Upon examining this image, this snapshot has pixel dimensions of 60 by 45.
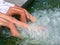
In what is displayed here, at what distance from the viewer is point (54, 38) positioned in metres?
4.77

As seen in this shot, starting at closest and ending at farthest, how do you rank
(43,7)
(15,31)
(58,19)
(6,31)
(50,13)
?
(15,31) → (6,31) → (58,19) → (50,13) → (43,7)

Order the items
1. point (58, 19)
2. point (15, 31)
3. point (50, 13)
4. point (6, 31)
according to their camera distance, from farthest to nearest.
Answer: point (50, 13) < point (58, 19) < point (6, 31) < point (15, 31)

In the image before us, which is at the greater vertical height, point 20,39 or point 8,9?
point 8,9

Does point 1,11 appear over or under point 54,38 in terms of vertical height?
over

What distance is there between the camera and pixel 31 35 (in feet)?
16.0

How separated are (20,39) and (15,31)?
21 cm

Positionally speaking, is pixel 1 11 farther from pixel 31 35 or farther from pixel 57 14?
pixel 57 14

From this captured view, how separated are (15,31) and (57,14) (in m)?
1.39

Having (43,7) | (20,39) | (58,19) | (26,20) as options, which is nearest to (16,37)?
(20,39)

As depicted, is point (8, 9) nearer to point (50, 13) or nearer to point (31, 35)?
point (31, 35)

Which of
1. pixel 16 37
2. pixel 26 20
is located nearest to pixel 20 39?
pixel 16 37

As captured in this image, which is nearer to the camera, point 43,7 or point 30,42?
point 30,42

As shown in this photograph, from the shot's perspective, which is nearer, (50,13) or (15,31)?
(15,31)

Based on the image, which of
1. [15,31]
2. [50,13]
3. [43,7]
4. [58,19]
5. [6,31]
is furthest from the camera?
[43,7]
